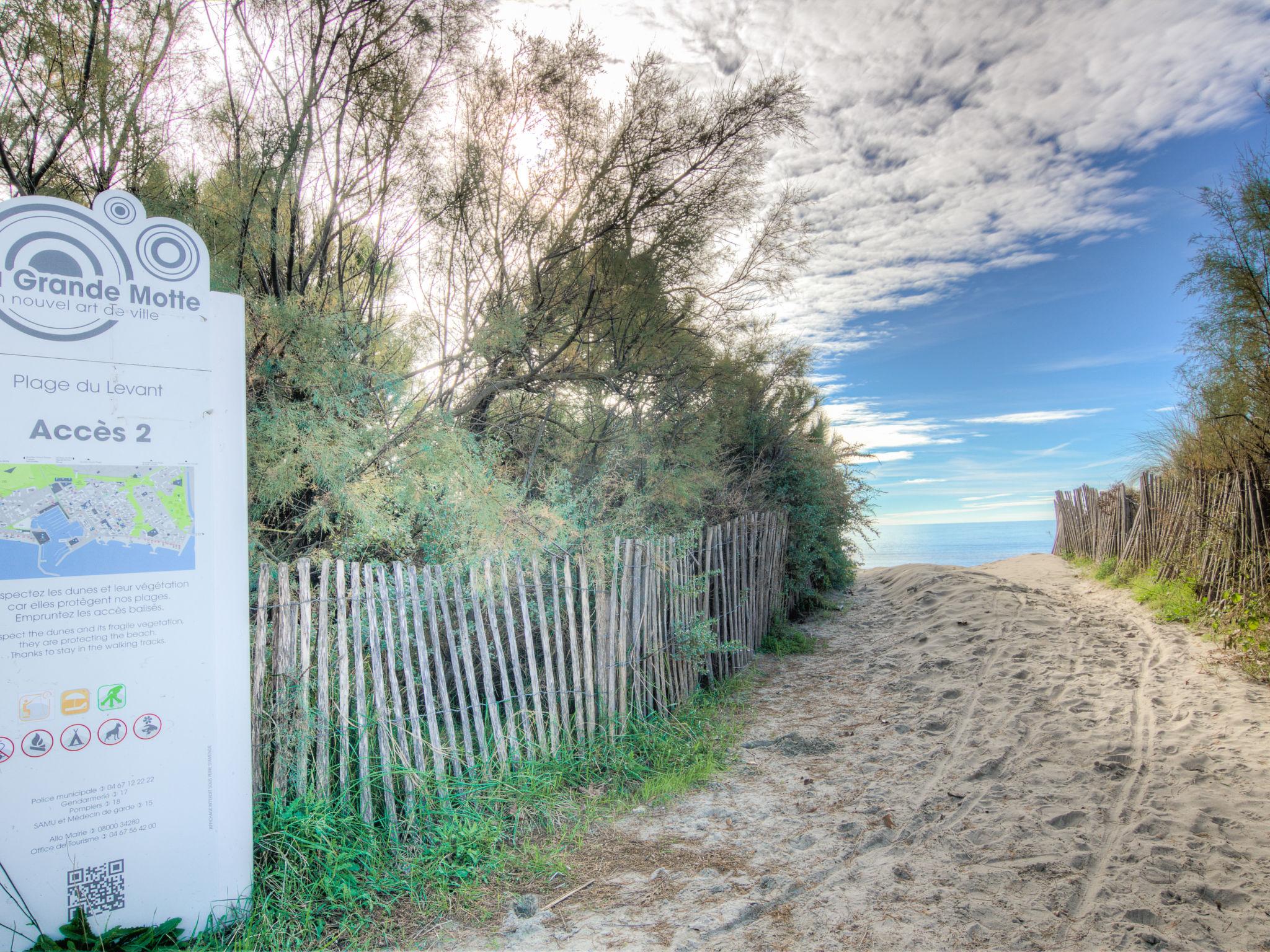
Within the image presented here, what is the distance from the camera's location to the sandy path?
120 inches

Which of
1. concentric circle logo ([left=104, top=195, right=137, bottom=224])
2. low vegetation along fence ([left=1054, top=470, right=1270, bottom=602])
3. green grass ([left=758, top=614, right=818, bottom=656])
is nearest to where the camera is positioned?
concentric circle logo ([left=104, top=195, right=137, bottom=224])

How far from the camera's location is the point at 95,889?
280 centimetres

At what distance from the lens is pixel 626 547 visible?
17.5 feet

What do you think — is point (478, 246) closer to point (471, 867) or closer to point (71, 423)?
point (71, 423)

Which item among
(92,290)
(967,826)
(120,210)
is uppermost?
(120,210)

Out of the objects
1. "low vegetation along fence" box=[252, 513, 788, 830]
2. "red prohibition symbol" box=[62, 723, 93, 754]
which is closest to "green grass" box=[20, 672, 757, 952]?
"low vegetation along fence" box=[252, 513, 788, 830]

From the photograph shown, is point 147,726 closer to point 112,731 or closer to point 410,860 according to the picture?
point 112,731

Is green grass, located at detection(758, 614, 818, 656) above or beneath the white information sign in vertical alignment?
beneath

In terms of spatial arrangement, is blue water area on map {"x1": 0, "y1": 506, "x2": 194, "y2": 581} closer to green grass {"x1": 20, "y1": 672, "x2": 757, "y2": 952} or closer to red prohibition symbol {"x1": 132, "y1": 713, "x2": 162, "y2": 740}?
red prohibition symbol {"x1": 132, "y1": 713, "x2": 162, "y2": 740}

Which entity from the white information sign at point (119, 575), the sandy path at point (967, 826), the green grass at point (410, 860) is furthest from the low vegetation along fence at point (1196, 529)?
the white information sign at point (119, 575)

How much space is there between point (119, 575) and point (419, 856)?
6.46 feet

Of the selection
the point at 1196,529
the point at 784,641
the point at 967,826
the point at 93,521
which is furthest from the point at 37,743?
the point at 1196,529

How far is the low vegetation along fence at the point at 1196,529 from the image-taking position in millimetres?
8094

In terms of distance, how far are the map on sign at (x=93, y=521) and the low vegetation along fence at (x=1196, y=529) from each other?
33.4 feet
